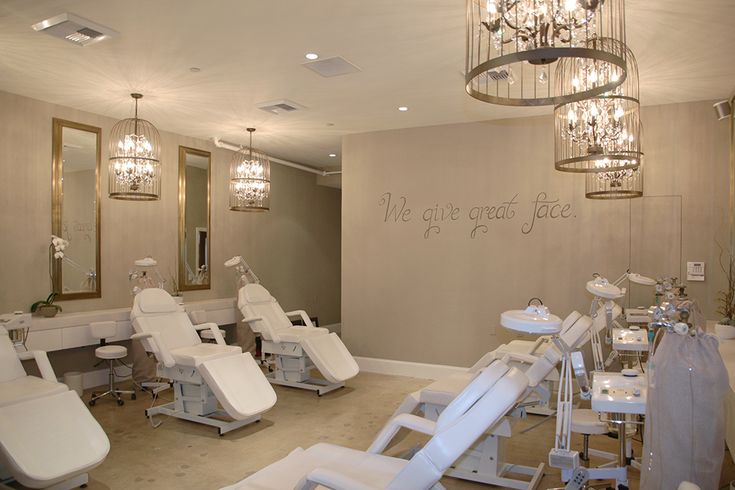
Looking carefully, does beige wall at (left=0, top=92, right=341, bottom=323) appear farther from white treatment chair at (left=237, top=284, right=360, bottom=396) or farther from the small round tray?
the small round tray

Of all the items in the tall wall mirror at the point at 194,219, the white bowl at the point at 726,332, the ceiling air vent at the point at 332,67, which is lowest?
the white bowl at the point at 726,332

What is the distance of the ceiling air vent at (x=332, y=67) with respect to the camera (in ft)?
13.8

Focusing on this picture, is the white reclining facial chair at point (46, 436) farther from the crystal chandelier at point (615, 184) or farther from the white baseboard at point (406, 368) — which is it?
the crystal chandelier at point (615, 184)

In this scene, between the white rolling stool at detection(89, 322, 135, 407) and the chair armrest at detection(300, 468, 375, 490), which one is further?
the white rolling stool at detection(89, 322, 135, 407)

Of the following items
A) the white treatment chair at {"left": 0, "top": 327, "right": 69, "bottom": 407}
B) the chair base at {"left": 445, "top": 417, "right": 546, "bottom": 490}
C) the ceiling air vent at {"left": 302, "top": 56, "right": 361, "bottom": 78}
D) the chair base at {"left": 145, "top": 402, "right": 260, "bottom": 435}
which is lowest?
the chair base at {"left": 145, "top": 402, "right": 260, "bottom": 435}

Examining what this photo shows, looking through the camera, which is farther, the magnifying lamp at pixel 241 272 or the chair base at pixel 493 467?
the magnifying lamp at pixel 241 272

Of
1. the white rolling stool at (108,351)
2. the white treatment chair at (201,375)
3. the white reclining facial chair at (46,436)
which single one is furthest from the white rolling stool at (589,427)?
the white rolling stool at (108,351)

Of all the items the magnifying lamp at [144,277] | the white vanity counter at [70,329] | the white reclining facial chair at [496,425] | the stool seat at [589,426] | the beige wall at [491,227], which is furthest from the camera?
the magnifying lamp at [144,277]

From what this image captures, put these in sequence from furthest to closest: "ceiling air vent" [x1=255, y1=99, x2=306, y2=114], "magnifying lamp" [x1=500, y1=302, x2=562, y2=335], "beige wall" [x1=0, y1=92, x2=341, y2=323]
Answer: "ceiling air vent" [x1=255, y1=99, x2=306, y2=114], "beige wall" [x1=0, y1=92, x2=341, y2=323], "magnifying lamp" [x1=500, y1=302, x2=562, y2=335]

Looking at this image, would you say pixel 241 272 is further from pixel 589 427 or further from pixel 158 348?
pixel 589 427

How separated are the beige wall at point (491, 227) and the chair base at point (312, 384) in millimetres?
980

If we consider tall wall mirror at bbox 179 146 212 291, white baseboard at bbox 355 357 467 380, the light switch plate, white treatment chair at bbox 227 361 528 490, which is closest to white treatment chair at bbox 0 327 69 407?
white treatment chair at bbox 227 361 528 490

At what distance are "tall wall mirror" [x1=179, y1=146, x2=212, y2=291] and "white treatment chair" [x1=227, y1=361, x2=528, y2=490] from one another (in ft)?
14.9

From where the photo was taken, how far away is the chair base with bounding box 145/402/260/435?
429 centimetres
